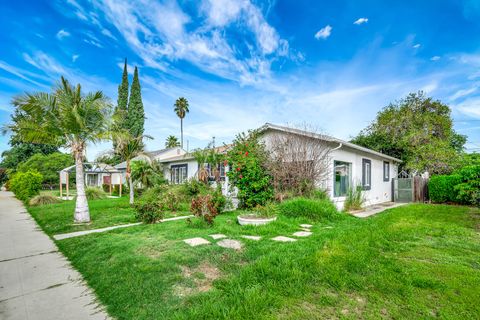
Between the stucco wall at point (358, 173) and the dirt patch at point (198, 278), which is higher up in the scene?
the stucco wall at point (358, 173)

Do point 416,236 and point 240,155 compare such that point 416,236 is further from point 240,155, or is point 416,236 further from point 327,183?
point 240,155

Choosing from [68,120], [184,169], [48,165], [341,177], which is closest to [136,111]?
[48,165]

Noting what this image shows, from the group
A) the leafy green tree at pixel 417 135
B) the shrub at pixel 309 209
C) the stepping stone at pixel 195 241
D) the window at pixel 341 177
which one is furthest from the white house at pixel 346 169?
the stepping stone at pixel 195 241

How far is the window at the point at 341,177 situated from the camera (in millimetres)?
10496

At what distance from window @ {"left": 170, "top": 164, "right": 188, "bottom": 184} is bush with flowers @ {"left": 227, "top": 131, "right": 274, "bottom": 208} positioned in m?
7.73

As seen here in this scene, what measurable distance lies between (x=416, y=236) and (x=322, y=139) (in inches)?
189

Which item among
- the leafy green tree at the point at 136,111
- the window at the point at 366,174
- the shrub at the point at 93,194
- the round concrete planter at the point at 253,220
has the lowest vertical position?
the shrub at the point at 93,194

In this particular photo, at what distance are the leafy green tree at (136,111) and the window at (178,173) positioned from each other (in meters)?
18.4

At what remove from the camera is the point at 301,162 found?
9727 mm

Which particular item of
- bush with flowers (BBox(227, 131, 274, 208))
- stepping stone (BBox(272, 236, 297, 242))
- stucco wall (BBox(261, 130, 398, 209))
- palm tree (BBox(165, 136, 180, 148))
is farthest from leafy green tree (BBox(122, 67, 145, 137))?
stepping stone (BBox(272, 236, 297, 242))

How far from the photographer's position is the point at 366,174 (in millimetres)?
12805

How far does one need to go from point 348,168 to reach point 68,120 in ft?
38.2

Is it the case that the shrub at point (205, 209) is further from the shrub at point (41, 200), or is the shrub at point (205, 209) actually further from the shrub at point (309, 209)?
the shrub at point (41, 200)

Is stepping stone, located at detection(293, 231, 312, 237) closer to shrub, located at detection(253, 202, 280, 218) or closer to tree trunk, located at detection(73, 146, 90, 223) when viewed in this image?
shrub, located at detection(253, 202, 280, 218)
